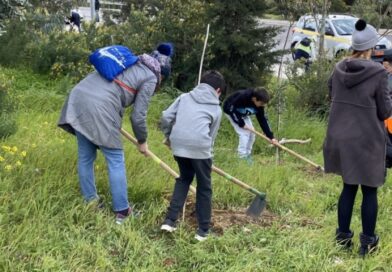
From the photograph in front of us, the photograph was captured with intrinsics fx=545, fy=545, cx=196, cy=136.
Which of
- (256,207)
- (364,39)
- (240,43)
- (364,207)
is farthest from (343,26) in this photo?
(364,207)

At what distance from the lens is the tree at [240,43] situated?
8125 mm

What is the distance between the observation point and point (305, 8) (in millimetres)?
8625

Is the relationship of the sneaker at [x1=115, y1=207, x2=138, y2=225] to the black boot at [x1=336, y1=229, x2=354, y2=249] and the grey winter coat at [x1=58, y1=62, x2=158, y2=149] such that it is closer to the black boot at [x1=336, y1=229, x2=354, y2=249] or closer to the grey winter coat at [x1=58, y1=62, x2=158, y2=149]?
the grey winter coat at [x1=58, y1=62, x2=158, y2=149]

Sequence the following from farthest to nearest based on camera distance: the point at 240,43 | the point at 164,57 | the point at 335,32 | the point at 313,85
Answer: the point at 335,32 → the point at 313,85 → the point at 240,43 → the point at 164,57

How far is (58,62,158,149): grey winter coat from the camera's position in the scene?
3766mm

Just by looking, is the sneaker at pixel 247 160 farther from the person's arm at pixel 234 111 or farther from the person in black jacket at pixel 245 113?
the person's arm at pixel 234 111

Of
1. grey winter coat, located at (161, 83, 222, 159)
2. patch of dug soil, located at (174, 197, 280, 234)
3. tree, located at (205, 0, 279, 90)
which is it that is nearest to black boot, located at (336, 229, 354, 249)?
patch of dug soil, located at (174, 197, 280, 234)

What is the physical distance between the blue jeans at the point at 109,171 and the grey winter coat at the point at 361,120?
4.88 feet

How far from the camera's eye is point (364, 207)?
144 inches

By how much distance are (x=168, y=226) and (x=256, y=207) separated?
88 cm

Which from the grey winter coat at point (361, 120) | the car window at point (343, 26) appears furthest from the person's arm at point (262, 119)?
the car window at point (343, 26)

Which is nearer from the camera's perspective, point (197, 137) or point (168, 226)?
point (197, 137)

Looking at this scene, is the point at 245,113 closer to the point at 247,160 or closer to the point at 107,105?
the point at 247,160

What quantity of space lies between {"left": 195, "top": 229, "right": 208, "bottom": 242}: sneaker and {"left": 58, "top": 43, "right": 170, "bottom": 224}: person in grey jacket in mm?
535
